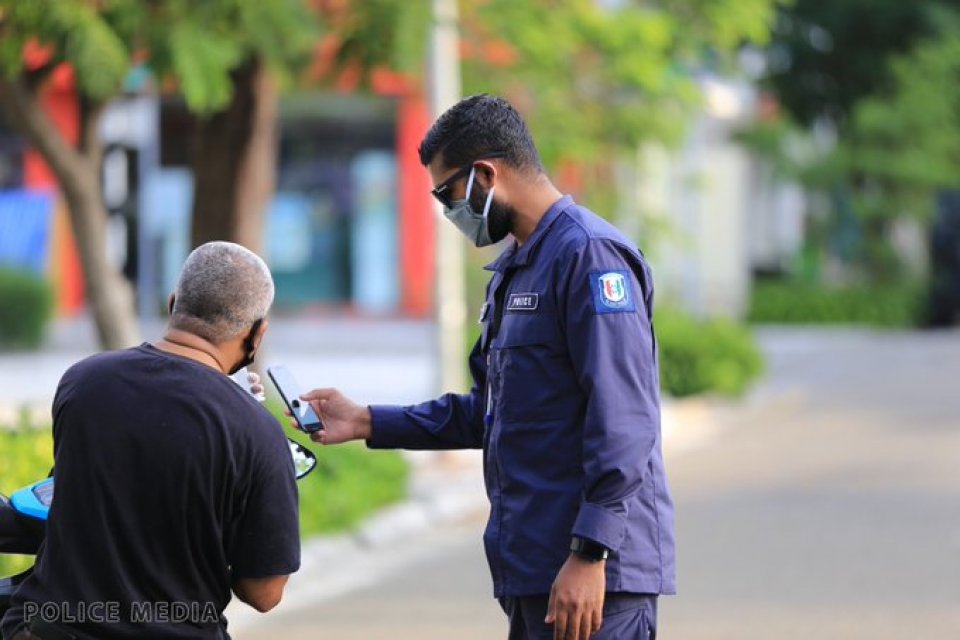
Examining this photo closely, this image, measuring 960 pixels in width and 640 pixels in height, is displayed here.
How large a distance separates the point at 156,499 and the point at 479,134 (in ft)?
3.52

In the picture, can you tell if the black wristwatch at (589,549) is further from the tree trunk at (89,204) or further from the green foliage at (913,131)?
the green foliage at (913,131)

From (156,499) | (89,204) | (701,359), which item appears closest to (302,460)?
(156,499)

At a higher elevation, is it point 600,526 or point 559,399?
point 559,399

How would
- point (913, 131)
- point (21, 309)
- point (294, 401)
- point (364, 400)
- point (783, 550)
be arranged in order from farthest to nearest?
point (913, 131) → point (21, 309) → point (364, 400) → point (783, 550) → point (294, 401)

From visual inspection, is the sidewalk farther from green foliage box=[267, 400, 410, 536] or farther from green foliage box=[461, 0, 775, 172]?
green foliage box=[461, 0, 775, 172]

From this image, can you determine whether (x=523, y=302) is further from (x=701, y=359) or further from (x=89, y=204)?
(x=701, y=359)

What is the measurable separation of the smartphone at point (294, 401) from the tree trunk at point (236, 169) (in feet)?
25.7

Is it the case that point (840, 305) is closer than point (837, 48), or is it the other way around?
point (840, 305)

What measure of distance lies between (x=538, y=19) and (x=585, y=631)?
428 inches

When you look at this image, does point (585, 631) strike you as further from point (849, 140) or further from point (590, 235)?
point (849, 140)

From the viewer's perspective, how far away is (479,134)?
3875 mm

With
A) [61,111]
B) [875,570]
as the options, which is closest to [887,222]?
[61,111]

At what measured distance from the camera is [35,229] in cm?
2980

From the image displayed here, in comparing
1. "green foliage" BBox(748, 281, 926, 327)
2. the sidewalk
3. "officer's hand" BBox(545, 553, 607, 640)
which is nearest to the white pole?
the sidewalk
